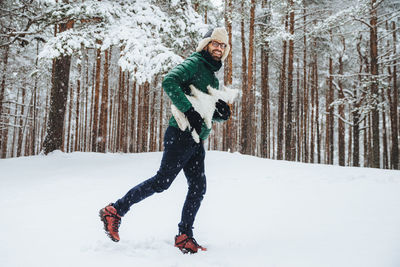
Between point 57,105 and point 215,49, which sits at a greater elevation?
point 57,105

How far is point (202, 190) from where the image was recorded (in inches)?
94.7

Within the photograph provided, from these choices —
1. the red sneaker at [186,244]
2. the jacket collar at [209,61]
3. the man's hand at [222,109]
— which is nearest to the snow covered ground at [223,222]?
the red sneaker at [186,244]

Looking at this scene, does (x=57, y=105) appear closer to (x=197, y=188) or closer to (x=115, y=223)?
(x=115, y=223)

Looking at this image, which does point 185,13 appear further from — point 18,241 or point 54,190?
point 18,241

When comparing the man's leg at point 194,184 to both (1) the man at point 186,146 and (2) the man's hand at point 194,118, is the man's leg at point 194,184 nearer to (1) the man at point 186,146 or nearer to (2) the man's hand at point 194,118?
(1) the man at point 186,146

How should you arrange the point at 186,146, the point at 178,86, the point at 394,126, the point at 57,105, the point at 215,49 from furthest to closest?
the point at 394,126
the point at 57,105
the point at 215,49
the point at 186,146
the point at 178,86

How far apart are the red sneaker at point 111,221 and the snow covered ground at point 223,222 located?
127 mm

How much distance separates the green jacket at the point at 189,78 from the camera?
2086 mm

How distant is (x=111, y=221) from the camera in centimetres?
217

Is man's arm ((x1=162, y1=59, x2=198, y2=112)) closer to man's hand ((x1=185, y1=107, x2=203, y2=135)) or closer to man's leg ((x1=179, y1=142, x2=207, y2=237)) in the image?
man's hand ((x1=185, y1=107, x2=203, y2=135))

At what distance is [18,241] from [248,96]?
445 inches

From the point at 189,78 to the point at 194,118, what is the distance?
14.9 inches

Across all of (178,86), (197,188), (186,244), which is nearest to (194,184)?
(197,188)

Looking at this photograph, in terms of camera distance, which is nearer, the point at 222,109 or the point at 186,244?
the point at 186,244
